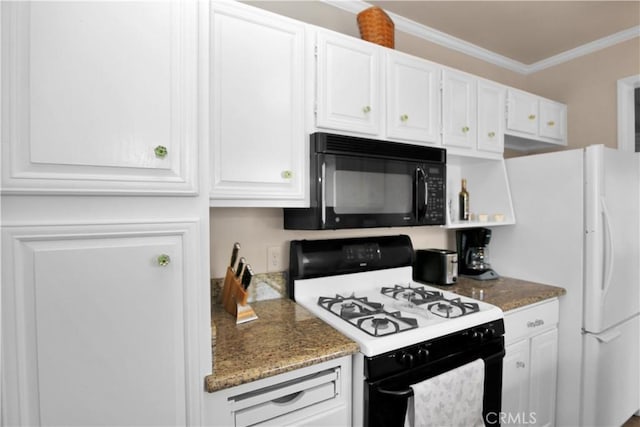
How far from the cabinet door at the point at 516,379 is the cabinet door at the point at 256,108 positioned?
1459 mm

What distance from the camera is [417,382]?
128cm

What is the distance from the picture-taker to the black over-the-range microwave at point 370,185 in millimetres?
1496

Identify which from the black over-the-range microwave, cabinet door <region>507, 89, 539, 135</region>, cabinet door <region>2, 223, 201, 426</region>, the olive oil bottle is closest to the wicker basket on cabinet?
the black over-the-range microwave

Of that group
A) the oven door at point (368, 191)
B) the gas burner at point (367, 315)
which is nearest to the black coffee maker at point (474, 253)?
the oven door at point (368, 191)

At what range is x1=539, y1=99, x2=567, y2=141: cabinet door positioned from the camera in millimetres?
2518

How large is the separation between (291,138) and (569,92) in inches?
106

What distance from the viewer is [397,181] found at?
1.72 m

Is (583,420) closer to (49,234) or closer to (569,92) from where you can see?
(569,92)

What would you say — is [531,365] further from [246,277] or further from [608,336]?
[246,277]

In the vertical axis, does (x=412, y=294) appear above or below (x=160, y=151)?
below

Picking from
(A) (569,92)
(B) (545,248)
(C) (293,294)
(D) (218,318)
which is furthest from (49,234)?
(A) (569,92)

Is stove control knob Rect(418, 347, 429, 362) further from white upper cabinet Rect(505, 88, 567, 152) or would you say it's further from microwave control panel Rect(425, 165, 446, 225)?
white upper cabinet Rect(505, 88, 567, 152)

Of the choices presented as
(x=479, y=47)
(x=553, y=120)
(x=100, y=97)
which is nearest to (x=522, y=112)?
(x=553, y=120)

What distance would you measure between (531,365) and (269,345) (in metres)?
1.64
